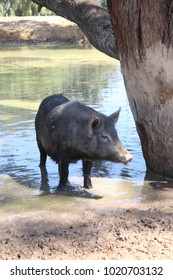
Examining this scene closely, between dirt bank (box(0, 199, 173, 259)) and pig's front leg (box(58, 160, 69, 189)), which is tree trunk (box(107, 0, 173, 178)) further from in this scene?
dirt bank (box(0, 199, 173, 259))

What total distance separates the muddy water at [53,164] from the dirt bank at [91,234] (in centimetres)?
46

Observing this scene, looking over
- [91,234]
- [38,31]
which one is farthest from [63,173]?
[38,31]

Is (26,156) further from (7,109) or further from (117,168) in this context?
(7,109)

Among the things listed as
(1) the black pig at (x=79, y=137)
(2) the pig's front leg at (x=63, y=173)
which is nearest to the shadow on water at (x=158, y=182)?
(1) the black pig at (x=79, y=137)

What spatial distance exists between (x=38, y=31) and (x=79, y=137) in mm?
29844

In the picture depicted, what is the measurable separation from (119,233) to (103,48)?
4.25 meters

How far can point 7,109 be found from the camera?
11.9m

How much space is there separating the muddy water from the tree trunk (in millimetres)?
500

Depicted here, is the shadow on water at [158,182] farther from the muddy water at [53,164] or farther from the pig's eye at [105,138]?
the pig's eye at [105,138]

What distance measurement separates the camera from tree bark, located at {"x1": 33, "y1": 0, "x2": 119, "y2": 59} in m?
8.45

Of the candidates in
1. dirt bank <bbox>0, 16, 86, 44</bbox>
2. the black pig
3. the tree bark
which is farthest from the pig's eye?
dirt bank <bbox>0, 16, 86, 44</bbox>

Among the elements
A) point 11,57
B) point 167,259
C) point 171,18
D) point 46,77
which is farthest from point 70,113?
point 11,57

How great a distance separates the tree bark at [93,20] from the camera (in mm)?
8453

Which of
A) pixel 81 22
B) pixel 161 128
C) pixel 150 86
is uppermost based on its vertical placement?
pixel 81 22
